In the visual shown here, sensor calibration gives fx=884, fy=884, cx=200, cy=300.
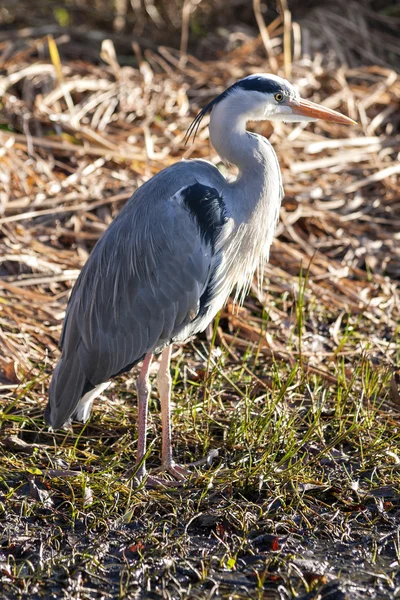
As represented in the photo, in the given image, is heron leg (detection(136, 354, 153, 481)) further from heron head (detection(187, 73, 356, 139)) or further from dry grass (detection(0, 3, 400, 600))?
heron head (detection(187, 73, 356, 139))

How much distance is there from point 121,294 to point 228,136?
853 millimetres

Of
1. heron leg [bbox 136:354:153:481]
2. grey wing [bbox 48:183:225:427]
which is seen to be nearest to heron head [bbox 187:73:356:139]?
grey wing [bbox 48:183:225:427]

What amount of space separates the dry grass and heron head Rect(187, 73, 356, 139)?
0.73 meters

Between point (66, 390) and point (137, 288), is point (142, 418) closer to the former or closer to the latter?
point (66, 390)

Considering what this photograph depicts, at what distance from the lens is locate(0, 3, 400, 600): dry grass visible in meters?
3.39

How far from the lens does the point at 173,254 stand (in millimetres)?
3852

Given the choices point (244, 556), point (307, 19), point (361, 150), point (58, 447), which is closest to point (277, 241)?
point (361, 150)

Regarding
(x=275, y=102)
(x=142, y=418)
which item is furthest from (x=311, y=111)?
(x=142, y=418)

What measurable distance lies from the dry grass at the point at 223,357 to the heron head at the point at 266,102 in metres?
0.73

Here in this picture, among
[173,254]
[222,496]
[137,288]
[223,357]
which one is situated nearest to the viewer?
[222,496]

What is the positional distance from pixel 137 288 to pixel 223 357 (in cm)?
87

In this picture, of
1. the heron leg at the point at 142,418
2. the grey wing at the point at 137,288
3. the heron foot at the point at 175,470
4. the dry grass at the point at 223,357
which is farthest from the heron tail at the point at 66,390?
the heron foot at the point at 175,470

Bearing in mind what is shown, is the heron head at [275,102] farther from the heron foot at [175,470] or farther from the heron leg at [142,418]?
the heron foot at [175,470]

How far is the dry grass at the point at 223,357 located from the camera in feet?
11.1
